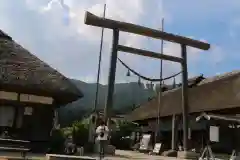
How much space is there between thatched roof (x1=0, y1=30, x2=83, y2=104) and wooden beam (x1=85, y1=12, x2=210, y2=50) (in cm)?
293

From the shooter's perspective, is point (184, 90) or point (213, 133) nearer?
point (213, 133)

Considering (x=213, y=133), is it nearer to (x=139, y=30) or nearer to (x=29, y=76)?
(x=139, y=30)

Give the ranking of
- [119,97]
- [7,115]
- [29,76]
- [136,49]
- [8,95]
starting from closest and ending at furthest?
[8,95] < [7,115] < [29,76] < [136,49] < [119,97]

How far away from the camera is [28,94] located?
15.8 metres

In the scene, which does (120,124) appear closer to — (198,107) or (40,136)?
(198,107)

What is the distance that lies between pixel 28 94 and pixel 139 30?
17.7ft

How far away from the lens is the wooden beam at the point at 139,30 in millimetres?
15203

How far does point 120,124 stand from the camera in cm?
3584

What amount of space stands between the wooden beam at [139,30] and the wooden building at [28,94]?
9.91ft

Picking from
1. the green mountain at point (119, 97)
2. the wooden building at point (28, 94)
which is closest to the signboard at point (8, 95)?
the wooden building at point (28, 94)

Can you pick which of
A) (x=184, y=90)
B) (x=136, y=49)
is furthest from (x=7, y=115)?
(x=184, y=90)

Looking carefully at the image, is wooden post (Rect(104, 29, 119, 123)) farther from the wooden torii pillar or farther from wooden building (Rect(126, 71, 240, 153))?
wooden building (Rect(126, 71, 240, 153))

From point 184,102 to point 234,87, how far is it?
14.3 ft

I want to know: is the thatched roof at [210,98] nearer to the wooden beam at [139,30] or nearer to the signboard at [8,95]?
the wooden beam at [139,30]
